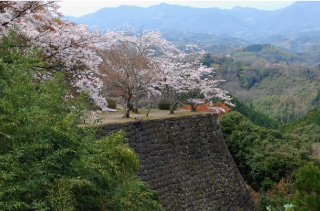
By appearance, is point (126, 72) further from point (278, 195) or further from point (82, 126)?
point (278, 195)

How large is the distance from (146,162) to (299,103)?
128ft

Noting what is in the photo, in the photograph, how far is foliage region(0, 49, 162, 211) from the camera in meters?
2.80

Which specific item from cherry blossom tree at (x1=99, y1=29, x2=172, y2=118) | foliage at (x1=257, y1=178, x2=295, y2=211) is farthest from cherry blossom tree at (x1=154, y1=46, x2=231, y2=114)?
foliage at (x1=257, y1=178, x2=295, y2=211)

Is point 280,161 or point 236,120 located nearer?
point 280,161

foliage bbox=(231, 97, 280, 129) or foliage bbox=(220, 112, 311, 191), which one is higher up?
foliage bbox=(220, 112, 311, 191)

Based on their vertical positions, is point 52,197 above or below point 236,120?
above

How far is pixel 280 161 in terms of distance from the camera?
471 inches

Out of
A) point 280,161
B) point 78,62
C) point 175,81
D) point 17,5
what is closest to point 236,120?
point 280,161

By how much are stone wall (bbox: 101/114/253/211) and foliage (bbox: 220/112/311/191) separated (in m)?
1.66

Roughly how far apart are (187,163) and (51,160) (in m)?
6.81

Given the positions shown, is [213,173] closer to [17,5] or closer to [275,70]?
[17,5]

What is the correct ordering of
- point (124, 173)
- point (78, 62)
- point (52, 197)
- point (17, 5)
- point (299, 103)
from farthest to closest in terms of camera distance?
point (299, 103)
point (78, 62)
point (17, 5)
point (124, 173)
point (52, 197)

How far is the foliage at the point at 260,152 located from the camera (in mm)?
11906

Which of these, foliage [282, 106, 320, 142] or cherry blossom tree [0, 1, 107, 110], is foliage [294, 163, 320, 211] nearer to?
cherry blossom tree [0, 1, 107, 110]
